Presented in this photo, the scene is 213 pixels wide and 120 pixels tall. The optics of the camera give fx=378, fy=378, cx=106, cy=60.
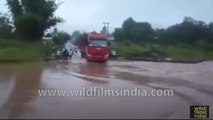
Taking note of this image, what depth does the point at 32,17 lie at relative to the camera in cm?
4025

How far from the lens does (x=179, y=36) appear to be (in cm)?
6462

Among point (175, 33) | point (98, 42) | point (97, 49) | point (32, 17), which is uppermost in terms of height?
point (32, 17)

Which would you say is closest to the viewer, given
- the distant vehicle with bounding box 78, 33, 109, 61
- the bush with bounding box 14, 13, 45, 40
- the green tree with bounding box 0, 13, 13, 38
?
the distant vehicle with bounding box 78, 33, 109, 61

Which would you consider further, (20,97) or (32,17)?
(32,17)

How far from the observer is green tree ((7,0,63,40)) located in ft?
133

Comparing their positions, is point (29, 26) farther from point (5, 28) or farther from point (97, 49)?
point (97, 49)

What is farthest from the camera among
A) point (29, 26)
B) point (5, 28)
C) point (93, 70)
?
point (5, 28)

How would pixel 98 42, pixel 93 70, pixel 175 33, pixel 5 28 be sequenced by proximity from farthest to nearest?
pixel 175 33
pixel 5 28
pixel 98 42
pixel 93 70

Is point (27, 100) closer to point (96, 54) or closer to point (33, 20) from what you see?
point (96, 54)

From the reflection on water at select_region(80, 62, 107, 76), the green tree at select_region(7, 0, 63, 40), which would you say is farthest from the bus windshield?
the green tree at select_region(7, 0, 63, 40)

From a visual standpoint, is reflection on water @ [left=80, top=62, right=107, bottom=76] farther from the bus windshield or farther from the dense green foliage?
the dense green foliage

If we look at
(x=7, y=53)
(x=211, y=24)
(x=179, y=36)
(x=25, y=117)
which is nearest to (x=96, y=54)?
(x=7, y=53)

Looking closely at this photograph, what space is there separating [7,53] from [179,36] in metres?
41.2

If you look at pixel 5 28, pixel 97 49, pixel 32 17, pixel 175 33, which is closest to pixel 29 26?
pixel 32 17
